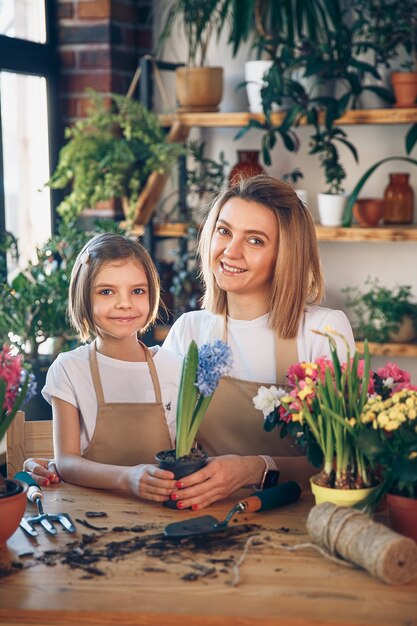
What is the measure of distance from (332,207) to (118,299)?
213 cm

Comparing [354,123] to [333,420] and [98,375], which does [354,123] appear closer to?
[98,375]

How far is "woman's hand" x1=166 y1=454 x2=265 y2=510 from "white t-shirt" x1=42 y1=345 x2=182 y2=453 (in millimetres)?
316

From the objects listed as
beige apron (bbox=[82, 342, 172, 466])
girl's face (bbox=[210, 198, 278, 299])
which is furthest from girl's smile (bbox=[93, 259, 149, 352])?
girl's face (bbox=[210, 198, 278, 299])

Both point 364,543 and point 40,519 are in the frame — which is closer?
point 364,543

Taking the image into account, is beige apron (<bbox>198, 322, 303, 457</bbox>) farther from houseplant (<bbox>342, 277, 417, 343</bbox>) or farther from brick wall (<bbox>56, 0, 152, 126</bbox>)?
brick wall (<bbox>56, 0, 152, 126</bbox>)

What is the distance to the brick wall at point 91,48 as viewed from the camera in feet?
13.8

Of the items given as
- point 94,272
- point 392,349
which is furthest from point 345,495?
point 392,349

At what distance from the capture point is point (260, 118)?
420cm

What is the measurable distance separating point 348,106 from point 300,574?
3093 millimetres

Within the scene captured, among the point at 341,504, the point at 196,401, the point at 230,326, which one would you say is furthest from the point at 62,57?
the point at 341,504

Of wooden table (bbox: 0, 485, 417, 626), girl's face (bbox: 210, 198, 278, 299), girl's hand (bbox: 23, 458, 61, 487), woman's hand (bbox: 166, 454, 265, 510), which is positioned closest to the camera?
wooden table (bbox: 0, 485, 417, 626)

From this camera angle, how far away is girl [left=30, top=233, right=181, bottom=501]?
2.21 m

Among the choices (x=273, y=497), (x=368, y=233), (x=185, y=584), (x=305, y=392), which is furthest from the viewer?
(x=368, y=233)

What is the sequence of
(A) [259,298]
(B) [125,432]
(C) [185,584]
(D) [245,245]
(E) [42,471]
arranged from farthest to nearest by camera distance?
1. (A) [259,298]
2. (D) [245,245]
3. (B) [125,432]
4. (E) [42,471]
5. (C) [185,584]
